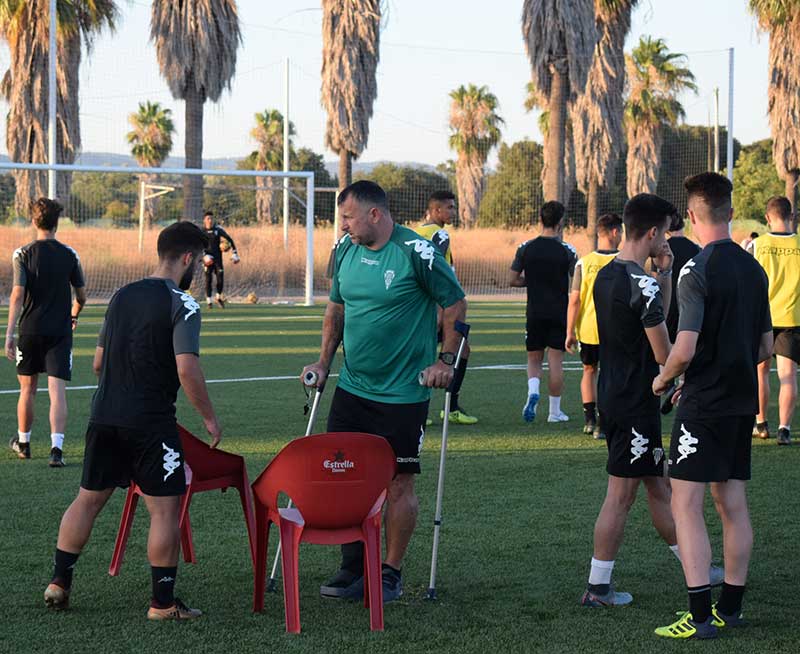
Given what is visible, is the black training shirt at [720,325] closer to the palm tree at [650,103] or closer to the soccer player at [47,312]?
the soccer player at [47,312]

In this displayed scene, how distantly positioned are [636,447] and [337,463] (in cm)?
147

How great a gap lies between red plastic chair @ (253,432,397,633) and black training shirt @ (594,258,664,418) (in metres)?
1.17

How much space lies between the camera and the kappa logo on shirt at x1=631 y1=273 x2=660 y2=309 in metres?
5.56

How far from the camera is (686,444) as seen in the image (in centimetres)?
536

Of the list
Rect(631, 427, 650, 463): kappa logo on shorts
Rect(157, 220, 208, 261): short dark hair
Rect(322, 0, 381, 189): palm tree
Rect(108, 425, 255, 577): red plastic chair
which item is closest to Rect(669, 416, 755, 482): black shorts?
Rect(631, 427, 650, 463): kappa logo on shorts

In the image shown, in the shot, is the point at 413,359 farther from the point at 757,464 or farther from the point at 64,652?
the point at 757,464

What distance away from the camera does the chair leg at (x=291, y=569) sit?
5.32 meters

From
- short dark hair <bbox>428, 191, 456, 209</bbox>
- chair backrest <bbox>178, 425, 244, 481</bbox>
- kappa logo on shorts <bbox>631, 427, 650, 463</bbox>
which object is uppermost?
short dark hair <bbox>428, 191, 456, 209</bbox>

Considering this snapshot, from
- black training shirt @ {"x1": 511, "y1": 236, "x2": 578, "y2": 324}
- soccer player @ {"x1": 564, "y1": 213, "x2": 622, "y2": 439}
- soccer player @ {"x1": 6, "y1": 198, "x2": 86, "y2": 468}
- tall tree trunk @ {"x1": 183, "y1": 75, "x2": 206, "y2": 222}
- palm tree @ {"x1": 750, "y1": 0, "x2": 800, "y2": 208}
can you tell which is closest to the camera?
soccer player @ {"x1": 6, "y1": 198, "x2": 86, "y2": 468}

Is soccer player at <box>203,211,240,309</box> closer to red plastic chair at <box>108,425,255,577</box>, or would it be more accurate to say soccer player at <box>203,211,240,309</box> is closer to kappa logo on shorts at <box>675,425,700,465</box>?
red plastic chair at <box>108,425,255,577</box>

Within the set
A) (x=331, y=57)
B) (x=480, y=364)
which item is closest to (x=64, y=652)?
(x=480, y=364)

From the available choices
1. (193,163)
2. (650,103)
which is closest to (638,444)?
(193,163)

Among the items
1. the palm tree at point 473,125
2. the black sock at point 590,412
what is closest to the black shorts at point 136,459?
the black sock at point 590,412

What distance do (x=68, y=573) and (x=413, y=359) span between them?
193cm
